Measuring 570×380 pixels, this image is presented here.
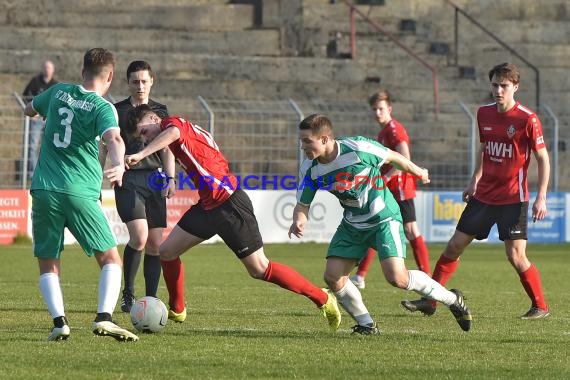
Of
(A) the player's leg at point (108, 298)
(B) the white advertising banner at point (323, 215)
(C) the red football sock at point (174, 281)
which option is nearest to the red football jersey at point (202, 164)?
(C) the red football sock at point (174, 281)

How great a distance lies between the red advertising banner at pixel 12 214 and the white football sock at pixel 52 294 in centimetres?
1326

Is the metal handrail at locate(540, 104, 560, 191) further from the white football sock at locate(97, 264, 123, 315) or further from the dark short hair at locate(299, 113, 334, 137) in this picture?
the white football sock at locate(97, 264, 123, 315)

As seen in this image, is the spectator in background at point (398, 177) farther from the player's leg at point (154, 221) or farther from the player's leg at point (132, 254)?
the player's leg at point (132, 254)

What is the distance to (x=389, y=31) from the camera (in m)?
31.8

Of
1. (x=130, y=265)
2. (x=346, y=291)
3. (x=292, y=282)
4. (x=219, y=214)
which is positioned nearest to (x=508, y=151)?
(x=346, y=291)

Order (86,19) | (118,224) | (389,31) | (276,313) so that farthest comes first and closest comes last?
(389,31), (86,19), (118,224), (276,313)

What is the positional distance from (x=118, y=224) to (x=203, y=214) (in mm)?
12609

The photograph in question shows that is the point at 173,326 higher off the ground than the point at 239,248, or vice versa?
the point at 239,248

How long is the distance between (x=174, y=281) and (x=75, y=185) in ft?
5.96

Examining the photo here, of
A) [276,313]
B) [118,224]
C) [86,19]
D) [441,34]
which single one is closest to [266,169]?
[118,224]

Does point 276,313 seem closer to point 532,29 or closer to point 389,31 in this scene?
point 389,31

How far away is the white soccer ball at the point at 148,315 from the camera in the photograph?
9070 mm

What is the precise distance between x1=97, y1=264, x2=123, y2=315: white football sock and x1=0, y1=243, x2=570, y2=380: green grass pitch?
262 mm

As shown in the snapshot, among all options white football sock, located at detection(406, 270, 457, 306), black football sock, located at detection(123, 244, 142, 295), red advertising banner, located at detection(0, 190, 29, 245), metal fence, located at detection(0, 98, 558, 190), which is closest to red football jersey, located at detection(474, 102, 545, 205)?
white football sock, located at detection(406, 270, 457, 306)
